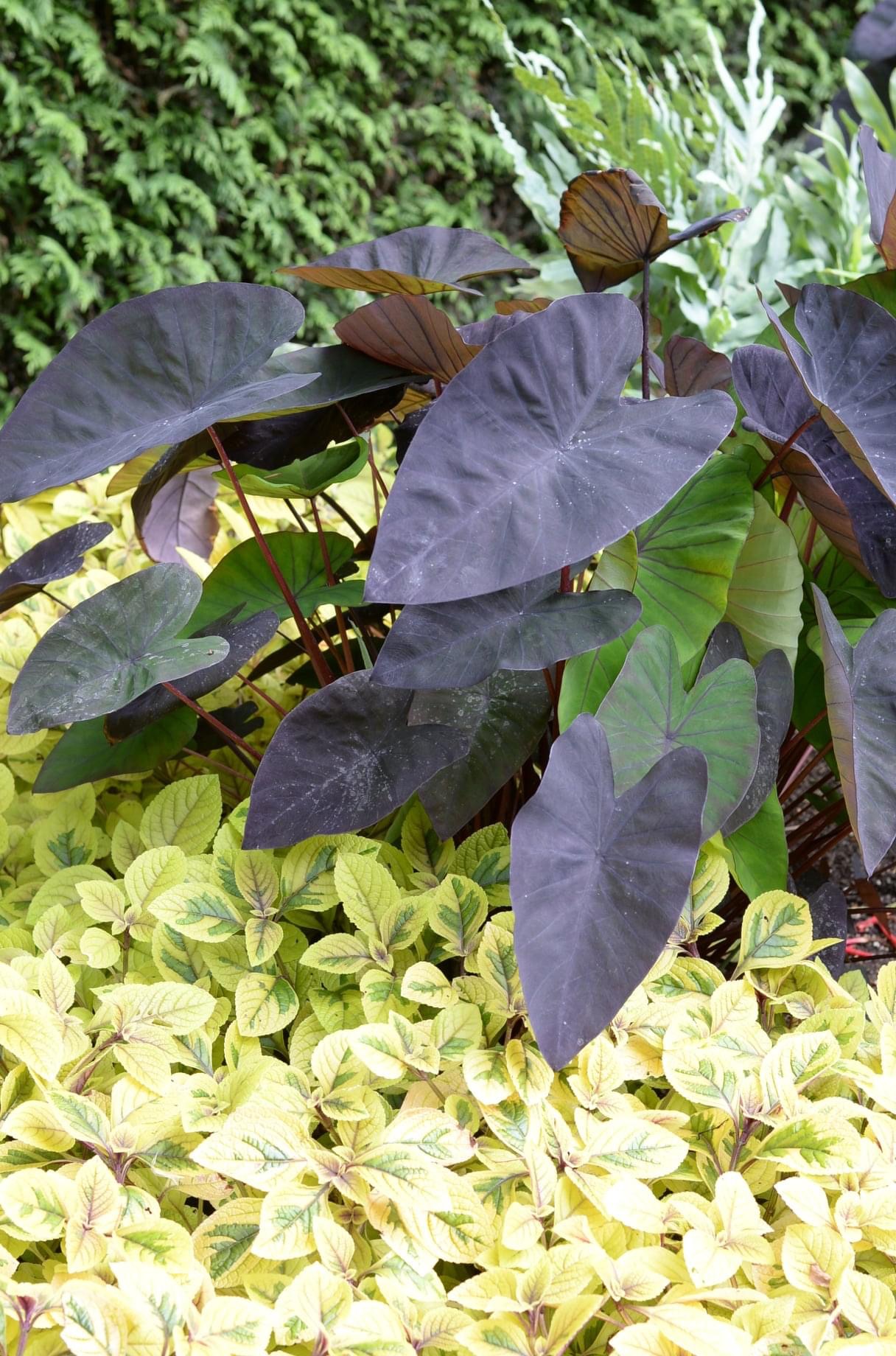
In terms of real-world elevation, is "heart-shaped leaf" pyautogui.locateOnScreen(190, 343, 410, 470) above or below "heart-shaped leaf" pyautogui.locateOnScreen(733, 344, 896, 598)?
above

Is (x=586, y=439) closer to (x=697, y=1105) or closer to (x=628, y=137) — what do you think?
(x=697, y=1105)

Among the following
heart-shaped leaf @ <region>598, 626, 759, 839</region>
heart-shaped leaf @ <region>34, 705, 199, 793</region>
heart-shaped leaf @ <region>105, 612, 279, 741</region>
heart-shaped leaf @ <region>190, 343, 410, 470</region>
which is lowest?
heart-shaped leaf @ <region>598, 626, 759, 839</region>

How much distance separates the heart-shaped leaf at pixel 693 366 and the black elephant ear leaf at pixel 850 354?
0.46 ft

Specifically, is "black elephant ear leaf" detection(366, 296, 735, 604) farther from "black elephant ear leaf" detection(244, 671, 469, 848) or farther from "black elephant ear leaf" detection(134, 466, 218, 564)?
"black elephant ear leaf" detection(134, 466, 218, 564)

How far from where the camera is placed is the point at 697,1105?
0.82 meters

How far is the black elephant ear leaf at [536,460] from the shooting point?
0.67 meters

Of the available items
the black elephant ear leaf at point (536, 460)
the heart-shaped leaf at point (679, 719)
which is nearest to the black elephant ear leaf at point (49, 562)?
the black elephant ear leaf at point (536, 460)

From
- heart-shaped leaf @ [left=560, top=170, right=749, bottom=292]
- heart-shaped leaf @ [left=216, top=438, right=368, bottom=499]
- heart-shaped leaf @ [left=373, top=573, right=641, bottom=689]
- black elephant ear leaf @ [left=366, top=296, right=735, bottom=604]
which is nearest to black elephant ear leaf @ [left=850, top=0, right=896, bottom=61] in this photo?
heart-shaped leaf @ [left=560, top=170, right=749, bottom=292]

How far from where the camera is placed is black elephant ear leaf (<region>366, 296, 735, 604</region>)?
67 cm

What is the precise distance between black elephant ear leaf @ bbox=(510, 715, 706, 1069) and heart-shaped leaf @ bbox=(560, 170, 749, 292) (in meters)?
0.49

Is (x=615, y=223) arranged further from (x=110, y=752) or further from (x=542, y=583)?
(x=110, y=752)

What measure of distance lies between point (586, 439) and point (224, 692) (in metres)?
0.62

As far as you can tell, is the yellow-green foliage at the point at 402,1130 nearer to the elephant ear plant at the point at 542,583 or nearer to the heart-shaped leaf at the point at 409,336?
the elephant ear plant at the point at 542,583

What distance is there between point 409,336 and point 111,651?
372 mm
